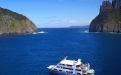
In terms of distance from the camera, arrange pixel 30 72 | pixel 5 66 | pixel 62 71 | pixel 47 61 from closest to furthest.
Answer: pixel 62 71 → pixel 30 72 → pixel 5 66 → pixel 47 61

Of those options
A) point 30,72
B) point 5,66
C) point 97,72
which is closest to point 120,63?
point 97,72

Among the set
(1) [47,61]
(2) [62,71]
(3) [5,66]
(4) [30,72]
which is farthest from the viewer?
(1) [47,61]

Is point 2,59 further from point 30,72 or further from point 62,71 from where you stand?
point 62,71

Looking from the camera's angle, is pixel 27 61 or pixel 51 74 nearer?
pixel 51 74

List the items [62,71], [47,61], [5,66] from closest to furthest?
1. [62,71]
2. [5,66]
3. [47,61]

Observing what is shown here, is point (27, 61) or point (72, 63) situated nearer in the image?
point (72, 63)

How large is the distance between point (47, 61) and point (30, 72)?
2138 cm

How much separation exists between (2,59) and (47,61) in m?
24.3

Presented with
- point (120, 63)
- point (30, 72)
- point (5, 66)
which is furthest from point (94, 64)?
point (5, 66)

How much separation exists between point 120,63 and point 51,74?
34292 millimetres

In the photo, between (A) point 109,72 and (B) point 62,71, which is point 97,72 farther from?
(B) point 62,71

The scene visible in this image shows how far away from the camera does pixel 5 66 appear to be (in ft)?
341

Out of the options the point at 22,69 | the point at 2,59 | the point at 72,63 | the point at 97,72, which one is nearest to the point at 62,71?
the point at 72,63

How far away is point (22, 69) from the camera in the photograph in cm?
9844
